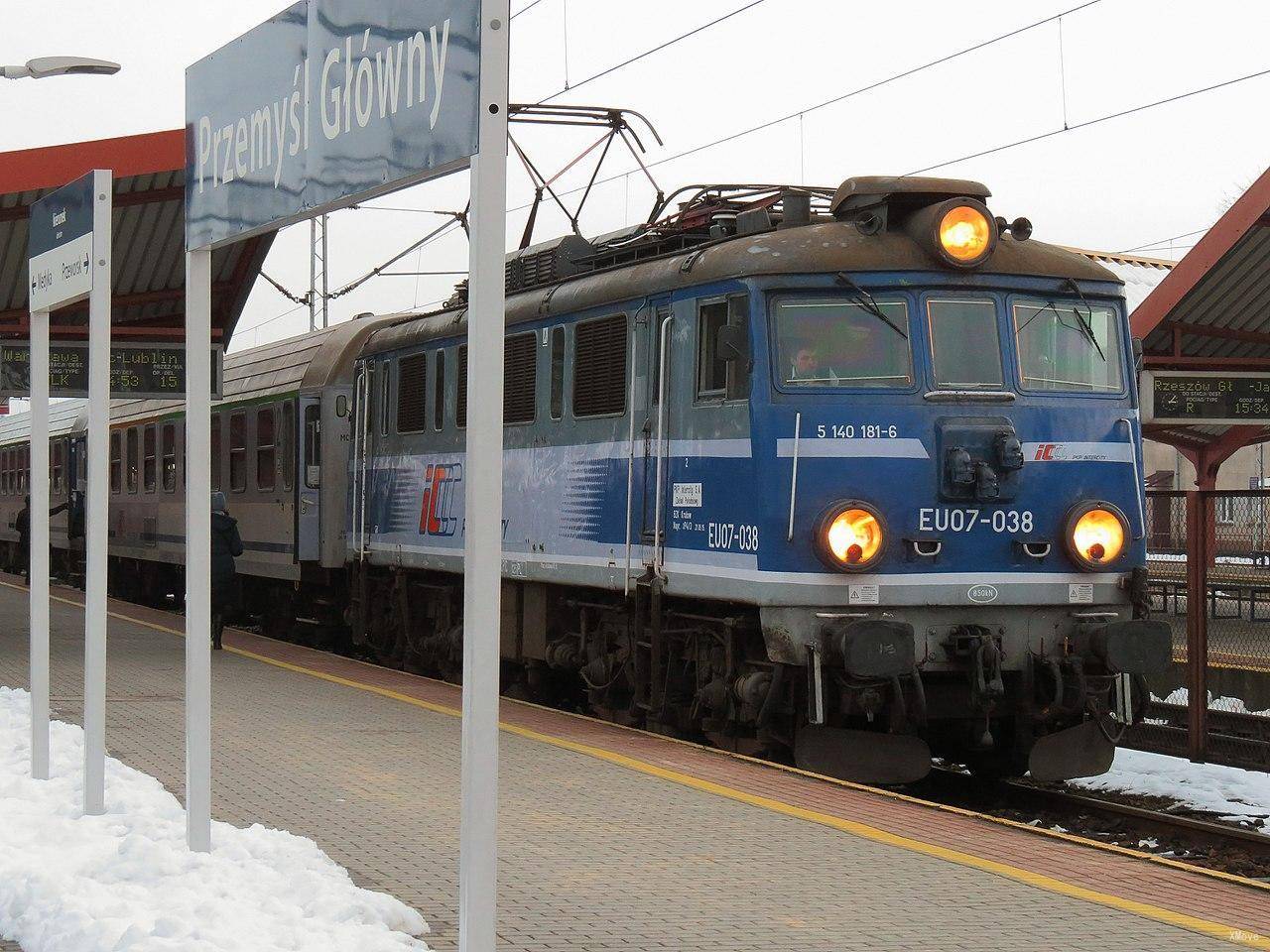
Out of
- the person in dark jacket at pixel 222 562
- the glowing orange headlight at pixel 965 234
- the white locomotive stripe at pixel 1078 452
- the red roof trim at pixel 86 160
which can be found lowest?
the person in dark jacket at pixel 222 562

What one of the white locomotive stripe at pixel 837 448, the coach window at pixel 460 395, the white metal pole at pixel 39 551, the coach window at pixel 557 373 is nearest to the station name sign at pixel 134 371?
the coach window at pixel 460 395

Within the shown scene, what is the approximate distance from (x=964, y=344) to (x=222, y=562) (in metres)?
9.49

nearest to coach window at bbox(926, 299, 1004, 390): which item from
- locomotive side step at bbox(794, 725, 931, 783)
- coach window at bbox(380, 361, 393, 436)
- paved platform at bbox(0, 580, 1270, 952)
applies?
locomotive side step at bbox(794, 725, 931, 783)

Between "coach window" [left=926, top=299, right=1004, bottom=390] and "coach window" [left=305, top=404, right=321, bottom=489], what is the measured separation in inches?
361

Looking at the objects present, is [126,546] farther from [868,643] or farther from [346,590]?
[868,643]

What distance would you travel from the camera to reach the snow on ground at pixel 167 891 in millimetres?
5867

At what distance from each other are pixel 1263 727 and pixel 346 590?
944cm

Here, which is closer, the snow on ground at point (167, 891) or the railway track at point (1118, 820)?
the snow on ground at point (167, 891)

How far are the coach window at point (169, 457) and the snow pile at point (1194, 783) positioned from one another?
50.4 feet

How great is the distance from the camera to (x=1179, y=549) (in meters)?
14.9

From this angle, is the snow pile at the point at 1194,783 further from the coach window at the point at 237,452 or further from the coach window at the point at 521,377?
the coach window at the point at 237,452

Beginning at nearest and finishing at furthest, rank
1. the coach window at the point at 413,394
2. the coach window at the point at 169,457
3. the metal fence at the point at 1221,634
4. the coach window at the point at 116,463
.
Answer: the metal fence at the point at 1221,634
the coach window at the point at 413,394
the coach window at the point at 169,457
the coach window at the point at 116,463

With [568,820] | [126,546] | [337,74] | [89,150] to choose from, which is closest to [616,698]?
[568,820]

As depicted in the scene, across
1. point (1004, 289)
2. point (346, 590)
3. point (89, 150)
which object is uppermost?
point (89, 150)
